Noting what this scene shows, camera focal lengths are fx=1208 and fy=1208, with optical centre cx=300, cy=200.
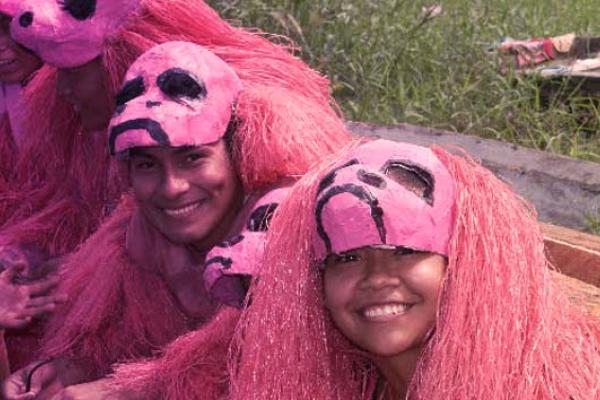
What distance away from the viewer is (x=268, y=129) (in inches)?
61.9

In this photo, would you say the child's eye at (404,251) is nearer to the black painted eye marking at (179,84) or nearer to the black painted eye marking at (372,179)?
the black painted eye marking at (372,179)

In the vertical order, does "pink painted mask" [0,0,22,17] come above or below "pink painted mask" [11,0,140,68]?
below

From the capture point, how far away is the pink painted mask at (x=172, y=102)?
1539mm

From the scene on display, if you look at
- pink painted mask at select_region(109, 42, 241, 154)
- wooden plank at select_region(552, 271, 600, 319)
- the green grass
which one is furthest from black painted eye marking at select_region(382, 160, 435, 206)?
the green grass

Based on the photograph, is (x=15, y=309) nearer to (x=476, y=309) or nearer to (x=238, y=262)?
(x=238, y=262)

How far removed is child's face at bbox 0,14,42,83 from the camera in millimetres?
2066

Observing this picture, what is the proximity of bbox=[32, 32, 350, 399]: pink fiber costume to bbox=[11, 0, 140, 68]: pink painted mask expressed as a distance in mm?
97

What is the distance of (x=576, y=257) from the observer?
2.01 meters

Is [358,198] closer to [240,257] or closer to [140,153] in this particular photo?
[240,257]

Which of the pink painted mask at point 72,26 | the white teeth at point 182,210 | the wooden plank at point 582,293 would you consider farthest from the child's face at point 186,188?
the wooden plank at point 582,293

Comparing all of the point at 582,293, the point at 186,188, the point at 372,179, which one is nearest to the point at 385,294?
the point at 372,179

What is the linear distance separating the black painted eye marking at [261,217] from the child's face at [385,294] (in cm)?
24

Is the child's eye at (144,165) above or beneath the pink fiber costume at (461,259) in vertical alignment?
beneath

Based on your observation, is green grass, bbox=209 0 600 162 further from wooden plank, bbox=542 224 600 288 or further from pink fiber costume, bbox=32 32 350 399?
pink fiber costume, bbox=32 32 350 399
